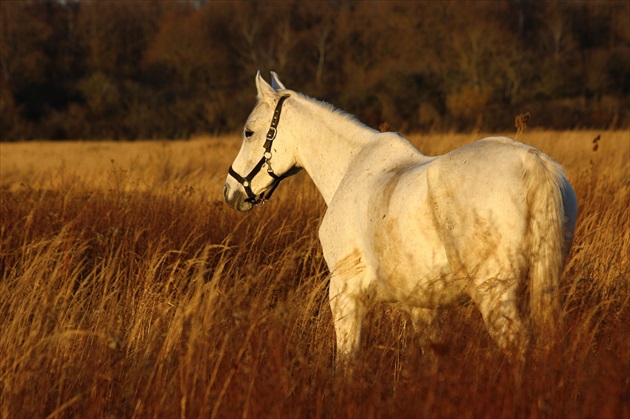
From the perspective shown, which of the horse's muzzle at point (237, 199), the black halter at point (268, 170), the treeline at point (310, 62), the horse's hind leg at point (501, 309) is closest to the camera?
the horse's hind leg at point (501, 309)

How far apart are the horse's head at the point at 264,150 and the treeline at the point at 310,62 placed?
23686 mm

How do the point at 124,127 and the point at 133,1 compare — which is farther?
the point at 133,1

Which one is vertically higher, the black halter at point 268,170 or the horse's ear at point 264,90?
the horse's ear at point 264,90

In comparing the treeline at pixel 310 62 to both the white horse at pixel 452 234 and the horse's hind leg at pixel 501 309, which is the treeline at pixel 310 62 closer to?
the white horse at pixel 452 234

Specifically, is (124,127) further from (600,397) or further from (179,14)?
(600,397)

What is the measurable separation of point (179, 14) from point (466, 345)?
208 ft

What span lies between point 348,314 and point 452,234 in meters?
0.97

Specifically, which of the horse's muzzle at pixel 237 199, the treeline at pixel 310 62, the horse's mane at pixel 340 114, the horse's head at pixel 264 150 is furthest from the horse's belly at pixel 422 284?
the treeline at pixel 310 62

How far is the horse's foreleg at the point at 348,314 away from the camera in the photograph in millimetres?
4035

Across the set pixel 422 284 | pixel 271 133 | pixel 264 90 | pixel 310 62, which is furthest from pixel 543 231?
pixel 310 62

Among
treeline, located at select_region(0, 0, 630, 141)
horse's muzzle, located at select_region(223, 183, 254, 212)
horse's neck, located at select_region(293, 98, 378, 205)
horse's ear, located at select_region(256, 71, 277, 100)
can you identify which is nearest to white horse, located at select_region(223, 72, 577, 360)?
horse's neck, located at select_region(293, 98, 378, 205)

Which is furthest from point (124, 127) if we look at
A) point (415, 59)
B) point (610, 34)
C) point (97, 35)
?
point (610, 34)

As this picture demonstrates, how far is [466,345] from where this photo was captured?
3.06m

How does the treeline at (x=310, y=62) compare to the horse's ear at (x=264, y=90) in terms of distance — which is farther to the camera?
the treeline at (x=310, y=62)
